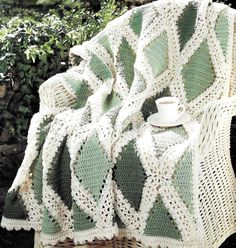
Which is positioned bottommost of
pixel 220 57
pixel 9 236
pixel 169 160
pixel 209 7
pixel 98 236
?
pixel 9 236

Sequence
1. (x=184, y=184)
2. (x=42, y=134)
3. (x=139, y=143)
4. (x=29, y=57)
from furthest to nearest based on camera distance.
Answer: (x=29, y=57), (x=42, y=134), (x=139, y=143), (x=184, y=184)

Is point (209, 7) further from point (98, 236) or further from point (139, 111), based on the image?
point (98, 236)

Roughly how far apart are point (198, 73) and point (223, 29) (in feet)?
0.68

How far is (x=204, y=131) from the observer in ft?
7.01

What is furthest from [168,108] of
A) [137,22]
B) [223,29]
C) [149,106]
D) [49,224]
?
[49,224]

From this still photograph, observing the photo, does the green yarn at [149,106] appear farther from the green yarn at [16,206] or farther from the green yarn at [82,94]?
the green yarn at [16,206]

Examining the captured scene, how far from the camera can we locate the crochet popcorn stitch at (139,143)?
2.11 metres

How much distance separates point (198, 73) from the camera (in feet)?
8.09

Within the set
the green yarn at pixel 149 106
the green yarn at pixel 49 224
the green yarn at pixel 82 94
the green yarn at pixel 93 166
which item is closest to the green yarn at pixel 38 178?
the green yarn at pixel 49 224

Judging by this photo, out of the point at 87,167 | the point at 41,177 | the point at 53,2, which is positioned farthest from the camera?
the point at 53,2

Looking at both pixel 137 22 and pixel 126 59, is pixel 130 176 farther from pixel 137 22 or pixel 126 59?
pixel 137 22

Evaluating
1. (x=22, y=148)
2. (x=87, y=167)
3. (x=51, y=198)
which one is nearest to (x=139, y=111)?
(x=87, y=167)

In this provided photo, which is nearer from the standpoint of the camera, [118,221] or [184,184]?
[184,184]

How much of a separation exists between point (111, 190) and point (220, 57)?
2.37 feet
